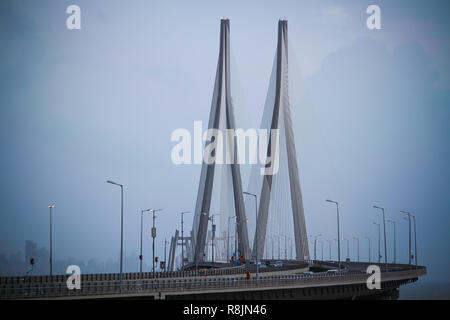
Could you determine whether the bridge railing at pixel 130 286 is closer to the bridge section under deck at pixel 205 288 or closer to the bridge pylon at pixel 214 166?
the bridge section under deck at pixel 205 288

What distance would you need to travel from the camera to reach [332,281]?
55.5 m

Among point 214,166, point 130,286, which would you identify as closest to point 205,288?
point 130,286

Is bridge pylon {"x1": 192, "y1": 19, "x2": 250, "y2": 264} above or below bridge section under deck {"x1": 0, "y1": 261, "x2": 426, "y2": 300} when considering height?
above

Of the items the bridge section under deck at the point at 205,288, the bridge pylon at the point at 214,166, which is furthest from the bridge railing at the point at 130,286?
the bridge pylon at the point at 214,166

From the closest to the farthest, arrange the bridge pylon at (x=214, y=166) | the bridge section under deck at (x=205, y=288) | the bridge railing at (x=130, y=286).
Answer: the bridge railing at (x=130, y=286)
the bridge section under deck at (x=205, y=288)
the bridge pylon at (x=214, y=166)

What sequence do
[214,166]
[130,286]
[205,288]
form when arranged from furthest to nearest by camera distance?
[214,166]
[205,288]
[130,286]

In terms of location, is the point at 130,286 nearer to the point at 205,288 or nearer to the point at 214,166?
the point at 205,288

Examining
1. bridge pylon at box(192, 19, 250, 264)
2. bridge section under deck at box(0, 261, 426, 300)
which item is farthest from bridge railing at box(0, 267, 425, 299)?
bridge pylon at box(192, 19, 250, 264)

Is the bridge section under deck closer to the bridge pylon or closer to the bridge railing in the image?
the bridge railing

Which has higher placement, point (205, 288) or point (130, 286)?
point (130, 286)
